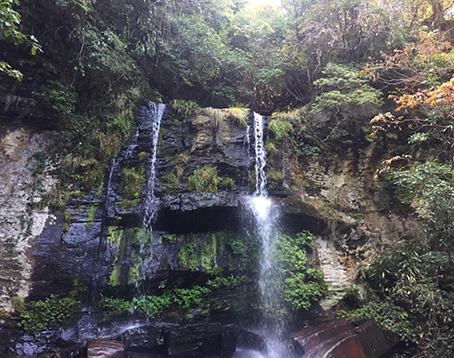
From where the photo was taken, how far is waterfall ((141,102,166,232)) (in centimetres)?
725

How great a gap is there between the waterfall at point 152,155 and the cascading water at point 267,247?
254 cm

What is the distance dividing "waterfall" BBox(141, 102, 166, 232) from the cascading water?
2.54 metres

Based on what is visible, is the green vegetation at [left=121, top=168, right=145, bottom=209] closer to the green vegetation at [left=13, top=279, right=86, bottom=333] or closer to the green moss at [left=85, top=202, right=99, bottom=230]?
the green moss at [left=85, top=202, right=99, bottom=230]

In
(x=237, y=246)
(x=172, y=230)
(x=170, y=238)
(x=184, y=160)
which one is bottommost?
(x=237, y=246)

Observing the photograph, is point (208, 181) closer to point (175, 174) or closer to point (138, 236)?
point (175, 174)

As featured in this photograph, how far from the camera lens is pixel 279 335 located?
264 inches

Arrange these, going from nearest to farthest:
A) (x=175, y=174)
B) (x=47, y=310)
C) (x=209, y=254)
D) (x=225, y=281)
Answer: (x=47, y=310)
(x=225, y=281)
(x=209, y=254)
(x=175, y=174)

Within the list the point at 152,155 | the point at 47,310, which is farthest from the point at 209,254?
the point at 47,310

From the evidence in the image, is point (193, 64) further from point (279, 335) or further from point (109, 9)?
point (279, 335)

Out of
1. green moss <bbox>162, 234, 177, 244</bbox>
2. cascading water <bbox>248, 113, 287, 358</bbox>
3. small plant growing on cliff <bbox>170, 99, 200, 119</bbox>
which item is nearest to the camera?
cascading water <bbox>248, 113, 287, 358</bbox>

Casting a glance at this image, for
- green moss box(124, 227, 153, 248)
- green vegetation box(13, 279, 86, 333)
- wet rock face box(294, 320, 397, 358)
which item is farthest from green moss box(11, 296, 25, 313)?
wet rock face box(294, 320, 397, 358)

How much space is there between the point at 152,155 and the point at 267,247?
3990mm

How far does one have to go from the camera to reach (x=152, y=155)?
27.0ft

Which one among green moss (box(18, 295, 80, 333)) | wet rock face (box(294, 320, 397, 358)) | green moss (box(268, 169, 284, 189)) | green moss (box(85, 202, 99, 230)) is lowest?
wet rock face (box(294, 320, 397, 358))
